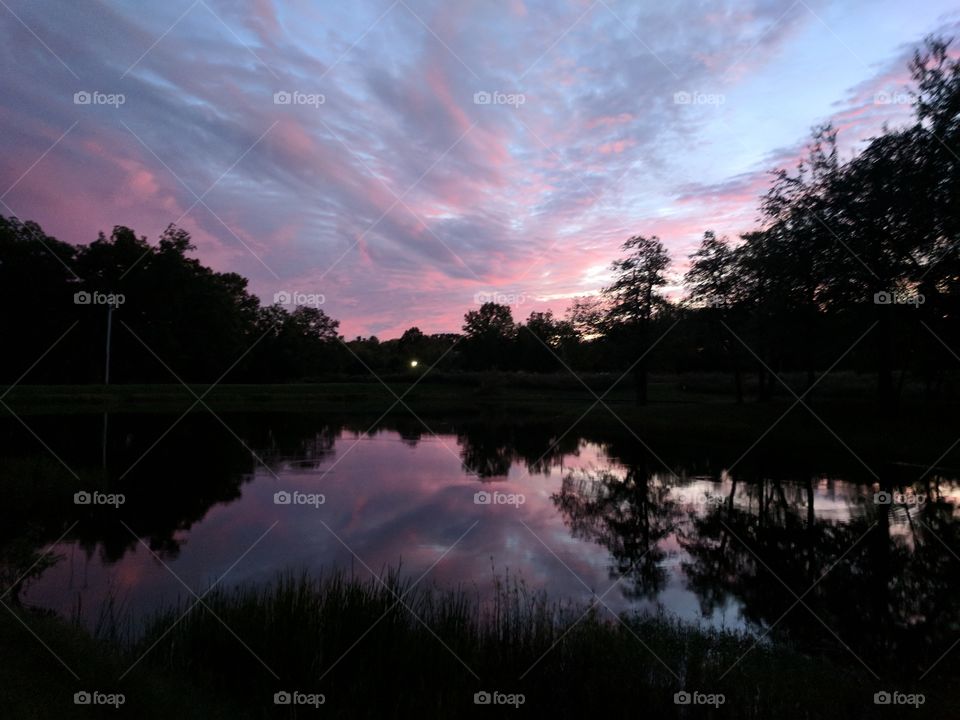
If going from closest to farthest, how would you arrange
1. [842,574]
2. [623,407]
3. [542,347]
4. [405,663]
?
[405,663] < [842,574] < [623,407] < [542,347]

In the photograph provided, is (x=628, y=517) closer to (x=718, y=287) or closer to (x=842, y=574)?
(x=842, y=574)

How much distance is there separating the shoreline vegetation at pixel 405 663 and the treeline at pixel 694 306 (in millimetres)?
18515

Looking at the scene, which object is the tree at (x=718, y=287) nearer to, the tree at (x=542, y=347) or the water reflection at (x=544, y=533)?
the water reflection at (x=544, y=533)

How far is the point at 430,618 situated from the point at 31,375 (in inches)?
3418

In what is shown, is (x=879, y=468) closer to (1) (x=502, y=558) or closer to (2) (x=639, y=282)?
(1) (x=502, y=558)

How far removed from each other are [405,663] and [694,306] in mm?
46946

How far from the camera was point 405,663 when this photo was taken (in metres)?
7.62

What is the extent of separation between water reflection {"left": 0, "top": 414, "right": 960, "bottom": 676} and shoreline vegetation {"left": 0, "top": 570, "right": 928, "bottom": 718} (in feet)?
4.24

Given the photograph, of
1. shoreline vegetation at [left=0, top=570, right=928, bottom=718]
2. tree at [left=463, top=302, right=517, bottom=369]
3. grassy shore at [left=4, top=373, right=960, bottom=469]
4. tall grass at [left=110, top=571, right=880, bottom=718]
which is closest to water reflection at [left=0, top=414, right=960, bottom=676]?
shoreline vegetation at [left=0, top=570, right=928, bottom=718]

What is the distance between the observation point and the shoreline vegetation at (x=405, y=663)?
258 inches

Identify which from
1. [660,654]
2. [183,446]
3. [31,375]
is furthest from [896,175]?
[31,375]

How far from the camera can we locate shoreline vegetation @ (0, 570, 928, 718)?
6.54m

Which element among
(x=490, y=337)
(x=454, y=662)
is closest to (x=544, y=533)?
(x=454, y=662)

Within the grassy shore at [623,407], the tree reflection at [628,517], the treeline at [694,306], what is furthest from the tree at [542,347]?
the tree reflection at [628,517]
